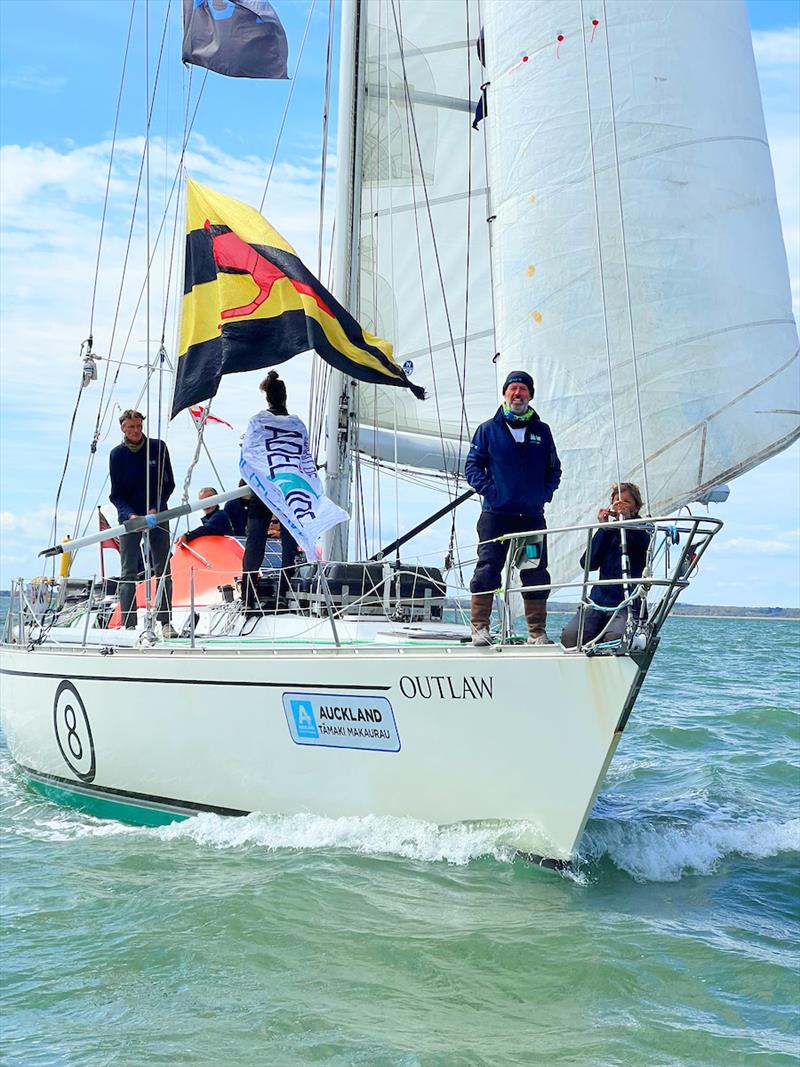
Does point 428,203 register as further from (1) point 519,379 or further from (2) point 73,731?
(2) point 73,731

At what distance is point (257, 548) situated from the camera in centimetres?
800

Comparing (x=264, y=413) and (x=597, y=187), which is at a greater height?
(x=597, y=187)

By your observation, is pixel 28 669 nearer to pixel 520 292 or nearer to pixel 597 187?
pixel 520 292

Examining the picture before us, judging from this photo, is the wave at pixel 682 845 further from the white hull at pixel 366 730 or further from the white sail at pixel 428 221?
the white sail at pixel 428 221

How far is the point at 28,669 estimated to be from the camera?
8602mm

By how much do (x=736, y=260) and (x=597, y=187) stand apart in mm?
1094

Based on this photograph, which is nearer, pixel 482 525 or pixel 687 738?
pixel 482 525

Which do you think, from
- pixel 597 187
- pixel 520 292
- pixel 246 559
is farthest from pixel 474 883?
pixel 597 187

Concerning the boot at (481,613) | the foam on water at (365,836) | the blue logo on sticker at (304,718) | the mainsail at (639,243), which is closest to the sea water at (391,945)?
the foam on water at (365,836)

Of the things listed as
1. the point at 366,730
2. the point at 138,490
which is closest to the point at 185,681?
the point at 366,730

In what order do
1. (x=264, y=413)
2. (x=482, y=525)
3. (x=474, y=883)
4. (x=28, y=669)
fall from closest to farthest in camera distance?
(x=474, y=883) < (x=482, y=525) < (x=264, y=413) < (x=28, y=669)

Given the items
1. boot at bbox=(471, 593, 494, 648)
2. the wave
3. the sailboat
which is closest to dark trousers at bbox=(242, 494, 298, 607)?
the sailboat

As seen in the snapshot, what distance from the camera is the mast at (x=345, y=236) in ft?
28.4

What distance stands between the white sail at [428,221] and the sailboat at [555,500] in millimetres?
491
